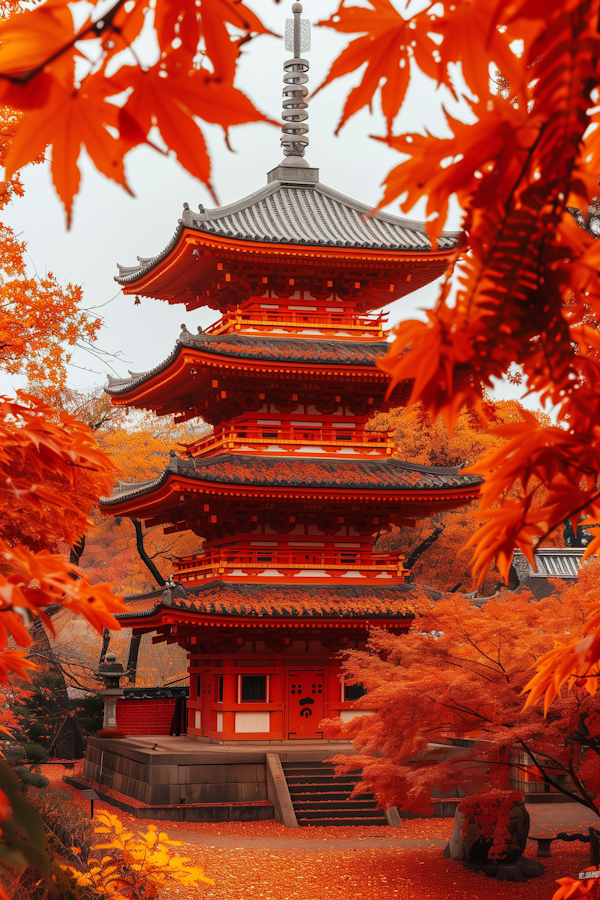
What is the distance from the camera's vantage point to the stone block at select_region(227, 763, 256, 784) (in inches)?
579

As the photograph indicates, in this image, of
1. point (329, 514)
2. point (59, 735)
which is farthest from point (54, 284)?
point (59, 735)

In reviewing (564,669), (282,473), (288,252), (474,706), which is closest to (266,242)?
(288,252)

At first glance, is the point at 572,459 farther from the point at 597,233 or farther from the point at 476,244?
the point at 597,233

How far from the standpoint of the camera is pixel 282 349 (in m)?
16.9

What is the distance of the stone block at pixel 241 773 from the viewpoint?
14.7 meters

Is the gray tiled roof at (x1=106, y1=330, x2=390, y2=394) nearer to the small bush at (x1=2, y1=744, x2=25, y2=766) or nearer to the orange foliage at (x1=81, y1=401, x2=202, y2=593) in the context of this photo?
the small bush at (x1=2, y1=744, x2=25, y2=766)

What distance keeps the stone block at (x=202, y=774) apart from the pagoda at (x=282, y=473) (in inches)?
48.0

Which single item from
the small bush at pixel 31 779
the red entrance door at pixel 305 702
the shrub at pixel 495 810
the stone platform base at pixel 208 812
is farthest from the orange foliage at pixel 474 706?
the red entrance door at pixel 305 702

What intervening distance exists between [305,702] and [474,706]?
25.9 feet

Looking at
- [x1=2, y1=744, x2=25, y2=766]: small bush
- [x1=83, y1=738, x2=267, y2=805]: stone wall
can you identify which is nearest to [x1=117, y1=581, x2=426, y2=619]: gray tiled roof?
[x1=83, y1=738, x2=267, y2=805]: stone wall

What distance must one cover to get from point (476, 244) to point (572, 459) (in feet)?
1.50

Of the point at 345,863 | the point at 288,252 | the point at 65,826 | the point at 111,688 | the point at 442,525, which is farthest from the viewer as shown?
the point at 442,525

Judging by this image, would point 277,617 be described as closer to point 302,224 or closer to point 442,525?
point 302,224

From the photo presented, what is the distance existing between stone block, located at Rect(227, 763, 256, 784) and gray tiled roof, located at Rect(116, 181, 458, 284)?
9197 mm
